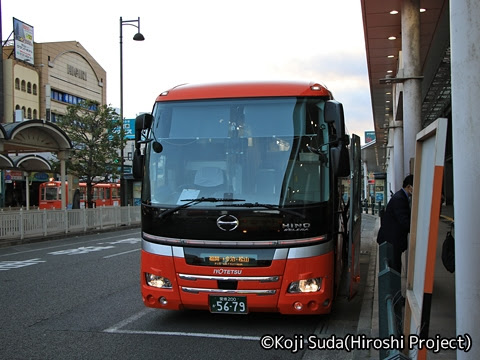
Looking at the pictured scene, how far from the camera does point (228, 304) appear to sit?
567 cm

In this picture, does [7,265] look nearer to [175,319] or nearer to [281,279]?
[175,319]

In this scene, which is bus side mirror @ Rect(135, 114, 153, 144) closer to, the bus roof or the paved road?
the bus roof

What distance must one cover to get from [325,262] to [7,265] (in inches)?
365

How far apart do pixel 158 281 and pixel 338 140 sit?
2.80 metres

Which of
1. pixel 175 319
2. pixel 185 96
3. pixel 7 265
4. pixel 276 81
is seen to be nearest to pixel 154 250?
pixel 175 319

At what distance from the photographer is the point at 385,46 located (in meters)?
16.6

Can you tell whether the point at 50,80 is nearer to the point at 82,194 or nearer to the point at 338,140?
the point at 82,194

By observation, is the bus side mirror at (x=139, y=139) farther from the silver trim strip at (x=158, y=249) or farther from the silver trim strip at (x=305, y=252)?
the silver trim strip at (x=305, y=252)

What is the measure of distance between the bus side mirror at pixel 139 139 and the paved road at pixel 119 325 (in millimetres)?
2051

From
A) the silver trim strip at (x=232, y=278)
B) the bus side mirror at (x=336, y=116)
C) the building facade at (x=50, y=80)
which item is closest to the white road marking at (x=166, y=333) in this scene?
the silver trim strip at (x=232, y=278)

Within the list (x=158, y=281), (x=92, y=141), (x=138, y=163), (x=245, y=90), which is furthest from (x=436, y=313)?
(x=92, y=141)

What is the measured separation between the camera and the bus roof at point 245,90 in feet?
20.5

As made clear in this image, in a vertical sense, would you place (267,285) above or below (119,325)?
above

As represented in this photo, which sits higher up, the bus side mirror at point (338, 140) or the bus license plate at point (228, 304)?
the bus side mirror at point (338, 140)
